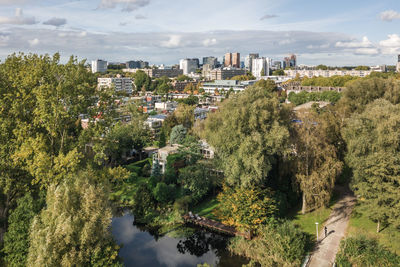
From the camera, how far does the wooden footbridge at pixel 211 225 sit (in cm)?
1920

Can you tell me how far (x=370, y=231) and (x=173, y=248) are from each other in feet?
39.4

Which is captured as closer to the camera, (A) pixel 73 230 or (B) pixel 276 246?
(A) pixel 73 230

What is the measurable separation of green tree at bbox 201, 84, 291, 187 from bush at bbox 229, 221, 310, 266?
121 inches

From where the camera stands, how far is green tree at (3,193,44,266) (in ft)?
43.0

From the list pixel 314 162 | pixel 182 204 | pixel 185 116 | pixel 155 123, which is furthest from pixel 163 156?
pixel 155 123

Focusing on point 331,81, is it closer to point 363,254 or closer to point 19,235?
point 363,254

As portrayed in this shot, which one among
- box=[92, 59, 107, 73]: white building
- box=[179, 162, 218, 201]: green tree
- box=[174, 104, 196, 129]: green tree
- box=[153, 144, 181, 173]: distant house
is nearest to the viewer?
box=[179, 162, 218, 201]: green tree

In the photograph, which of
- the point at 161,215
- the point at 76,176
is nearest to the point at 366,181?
the point at 161,215

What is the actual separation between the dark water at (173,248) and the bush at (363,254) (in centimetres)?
519

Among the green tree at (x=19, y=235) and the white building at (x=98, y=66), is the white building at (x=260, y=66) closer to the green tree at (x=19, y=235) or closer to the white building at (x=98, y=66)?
the white building at (x=98, y=66)

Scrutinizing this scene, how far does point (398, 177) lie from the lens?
15.8m

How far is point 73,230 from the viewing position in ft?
37.5

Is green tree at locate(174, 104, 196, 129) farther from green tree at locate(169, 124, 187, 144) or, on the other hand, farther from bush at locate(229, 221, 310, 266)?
bush at locate(229, 221, 310, 266)

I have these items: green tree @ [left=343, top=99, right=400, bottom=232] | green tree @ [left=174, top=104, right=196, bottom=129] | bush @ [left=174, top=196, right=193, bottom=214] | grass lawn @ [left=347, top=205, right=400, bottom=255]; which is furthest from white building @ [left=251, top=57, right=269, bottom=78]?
grass lawn @ [left=347, top=205, right=400, bottom=255]
